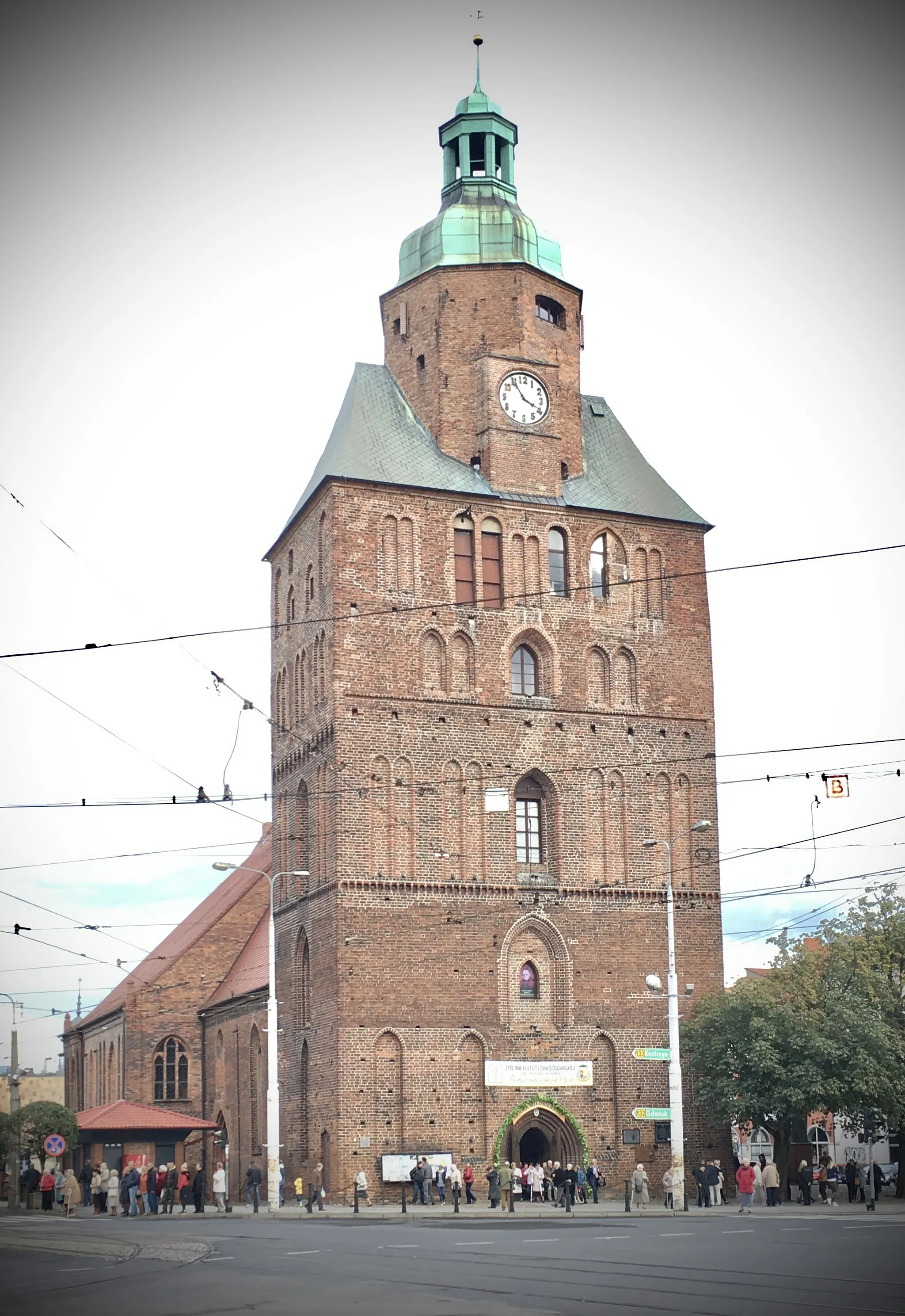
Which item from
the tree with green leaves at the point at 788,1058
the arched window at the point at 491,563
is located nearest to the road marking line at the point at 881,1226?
the tree with green leaves at the point at 788,1058

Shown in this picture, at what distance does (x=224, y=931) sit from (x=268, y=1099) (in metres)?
26.9

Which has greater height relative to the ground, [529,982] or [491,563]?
[491,563]

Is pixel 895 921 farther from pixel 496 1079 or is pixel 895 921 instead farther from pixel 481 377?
pixel 481 377

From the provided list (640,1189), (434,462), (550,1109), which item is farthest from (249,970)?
(640,1189)

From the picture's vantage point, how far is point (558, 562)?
51906 mm

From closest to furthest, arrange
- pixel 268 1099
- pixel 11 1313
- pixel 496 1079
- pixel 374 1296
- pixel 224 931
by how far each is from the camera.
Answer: pixel 11 1313, pixel 374 1296, pixel 268 1099, pixel 496 1079, pixel 224 931

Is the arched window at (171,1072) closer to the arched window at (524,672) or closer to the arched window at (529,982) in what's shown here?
the arched window at (529,982)

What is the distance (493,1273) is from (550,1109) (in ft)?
84.5

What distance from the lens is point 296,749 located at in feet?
169

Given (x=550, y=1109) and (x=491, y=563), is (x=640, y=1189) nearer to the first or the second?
(x=550, y=1109)

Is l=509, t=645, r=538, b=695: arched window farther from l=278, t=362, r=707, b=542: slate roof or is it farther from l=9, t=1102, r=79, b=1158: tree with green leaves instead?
l=9, t=1102, r=79, b=1158: tree with green leaves

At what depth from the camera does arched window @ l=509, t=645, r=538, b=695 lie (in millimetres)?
50656

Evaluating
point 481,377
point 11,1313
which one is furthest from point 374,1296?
point 481,377

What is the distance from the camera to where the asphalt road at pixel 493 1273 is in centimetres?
1834
